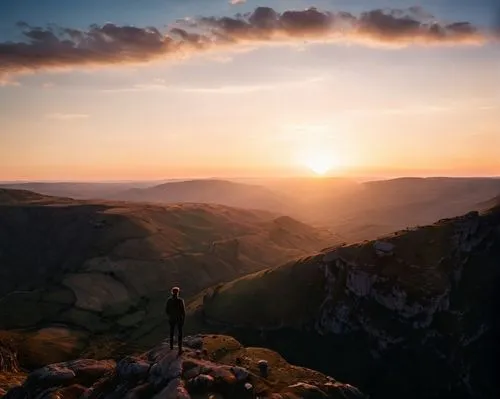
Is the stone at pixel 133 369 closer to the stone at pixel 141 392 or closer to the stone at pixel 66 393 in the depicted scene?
the stone at pixel 141 392

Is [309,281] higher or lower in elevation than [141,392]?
lower

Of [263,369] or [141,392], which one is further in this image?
[263,369]

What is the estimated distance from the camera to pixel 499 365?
123 meters

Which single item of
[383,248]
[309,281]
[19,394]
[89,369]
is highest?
[383,248]

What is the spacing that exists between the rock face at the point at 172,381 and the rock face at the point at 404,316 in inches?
2577

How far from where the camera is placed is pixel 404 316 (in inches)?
5044

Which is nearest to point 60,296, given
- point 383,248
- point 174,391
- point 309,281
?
point 309,281

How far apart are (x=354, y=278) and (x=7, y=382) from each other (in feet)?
303

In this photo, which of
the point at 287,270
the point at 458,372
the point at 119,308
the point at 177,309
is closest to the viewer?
the point at 177,309

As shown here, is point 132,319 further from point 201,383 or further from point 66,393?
point 201,383

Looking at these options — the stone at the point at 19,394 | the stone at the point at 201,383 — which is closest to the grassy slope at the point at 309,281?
the stone at the point at 201,383

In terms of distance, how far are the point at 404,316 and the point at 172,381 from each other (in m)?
97.3

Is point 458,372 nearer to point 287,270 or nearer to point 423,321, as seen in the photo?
point 423,321

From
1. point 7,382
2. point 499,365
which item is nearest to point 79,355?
point 7,382
